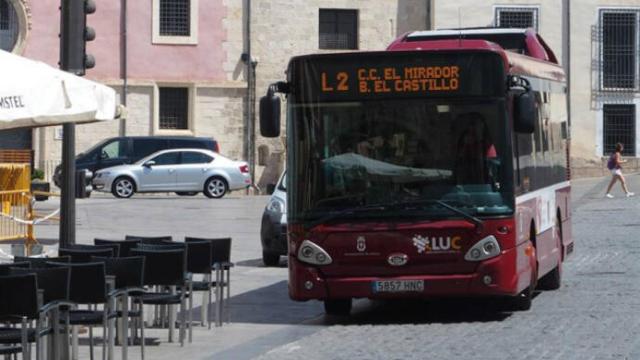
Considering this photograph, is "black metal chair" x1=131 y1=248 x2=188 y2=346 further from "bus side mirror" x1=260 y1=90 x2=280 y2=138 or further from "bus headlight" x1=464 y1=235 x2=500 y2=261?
"bus headlight" x1=464 y1=235 x2=500 y2=261

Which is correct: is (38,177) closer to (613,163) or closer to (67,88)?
(613,163)

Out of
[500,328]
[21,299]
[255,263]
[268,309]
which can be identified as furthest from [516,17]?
[21,299]

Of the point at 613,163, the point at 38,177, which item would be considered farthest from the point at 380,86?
the point at 38,177

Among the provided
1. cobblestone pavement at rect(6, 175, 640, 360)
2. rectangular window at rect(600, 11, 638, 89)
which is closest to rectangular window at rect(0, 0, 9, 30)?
rectangular window at rect(600, 11, 638, 89)

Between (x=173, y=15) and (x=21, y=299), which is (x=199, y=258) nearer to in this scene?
(x=21, y=299)

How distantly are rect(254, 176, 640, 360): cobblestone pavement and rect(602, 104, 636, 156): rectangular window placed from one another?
1303 inches

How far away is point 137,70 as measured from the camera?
170ft

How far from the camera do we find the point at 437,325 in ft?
50.5

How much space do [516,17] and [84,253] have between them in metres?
42.7

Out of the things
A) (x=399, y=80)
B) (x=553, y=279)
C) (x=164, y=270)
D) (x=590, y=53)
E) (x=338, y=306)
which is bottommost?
(x=338, y=306)

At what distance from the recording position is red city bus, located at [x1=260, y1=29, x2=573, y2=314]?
15.2m

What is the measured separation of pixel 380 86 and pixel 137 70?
37.1 m

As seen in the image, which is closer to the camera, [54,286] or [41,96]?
[54,286]

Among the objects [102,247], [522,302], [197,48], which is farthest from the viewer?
[197,48]
